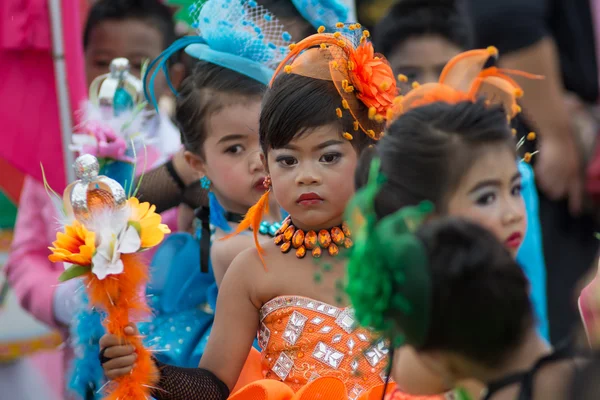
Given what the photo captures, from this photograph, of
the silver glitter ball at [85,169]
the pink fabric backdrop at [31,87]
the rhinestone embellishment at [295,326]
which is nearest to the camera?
the silver glitter ball at [85,169]

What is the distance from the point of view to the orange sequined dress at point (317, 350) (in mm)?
2523

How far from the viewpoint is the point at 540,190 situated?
181 inches

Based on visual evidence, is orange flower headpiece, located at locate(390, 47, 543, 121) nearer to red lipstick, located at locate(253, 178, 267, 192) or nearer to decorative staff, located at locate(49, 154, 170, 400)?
decorative staff, located at locate(49, 154, 170, 400)

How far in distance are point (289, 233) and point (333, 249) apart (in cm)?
13

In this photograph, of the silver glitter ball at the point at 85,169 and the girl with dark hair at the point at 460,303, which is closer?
the girl with dark hair at the point at 460,303

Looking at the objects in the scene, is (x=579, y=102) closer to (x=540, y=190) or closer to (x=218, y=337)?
(x=540, y=190)

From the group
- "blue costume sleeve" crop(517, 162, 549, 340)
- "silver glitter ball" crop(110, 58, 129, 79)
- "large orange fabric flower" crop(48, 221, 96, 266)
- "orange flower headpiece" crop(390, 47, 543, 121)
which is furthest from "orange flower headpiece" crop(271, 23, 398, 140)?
"silver glitter ball" crop(110, 58, 129, 79)

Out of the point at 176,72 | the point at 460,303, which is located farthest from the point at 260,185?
the point at 460,303

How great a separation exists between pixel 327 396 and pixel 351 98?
2.36 ft

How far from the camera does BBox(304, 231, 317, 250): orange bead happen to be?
8.56ft

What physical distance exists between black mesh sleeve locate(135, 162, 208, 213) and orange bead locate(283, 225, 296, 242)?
1018 millimetres

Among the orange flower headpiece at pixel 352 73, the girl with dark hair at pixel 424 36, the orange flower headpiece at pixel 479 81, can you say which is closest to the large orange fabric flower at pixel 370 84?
the orange flower headpiece at pixel 352 73

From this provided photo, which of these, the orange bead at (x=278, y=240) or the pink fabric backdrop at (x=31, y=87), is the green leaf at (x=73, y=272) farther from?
the pink fabric backdrop at (x=31, y=87)

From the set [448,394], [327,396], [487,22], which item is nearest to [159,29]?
[487,22]
